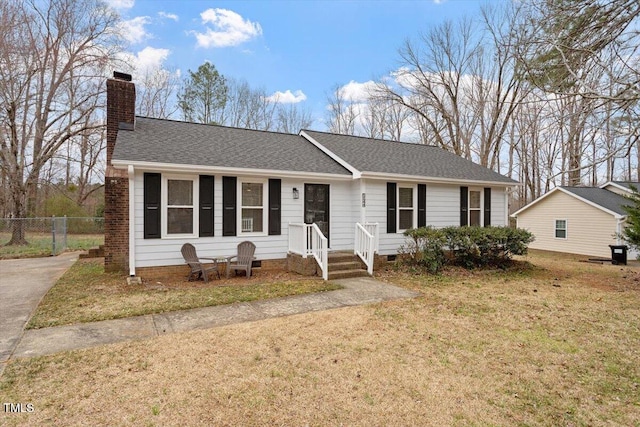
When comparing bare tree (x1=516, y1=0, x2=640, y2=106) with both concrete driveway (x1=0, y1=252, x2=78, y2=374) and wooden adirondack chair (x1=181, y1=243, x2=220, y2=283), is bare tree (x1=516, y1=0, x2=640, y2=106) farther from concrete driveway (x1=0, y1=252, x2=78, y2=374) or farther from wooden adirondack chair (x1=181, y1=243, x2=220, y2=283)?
concrete driveway (x1=0, y1=252, x2=78, y2=374)

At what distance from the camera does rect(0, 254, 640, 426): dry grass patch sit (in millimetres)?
2775

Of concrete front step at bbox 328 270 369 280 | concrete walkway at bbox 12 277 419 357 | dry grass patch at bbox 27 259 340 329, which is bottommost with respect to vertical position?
concrete walkway at bbox 12 277 419 357

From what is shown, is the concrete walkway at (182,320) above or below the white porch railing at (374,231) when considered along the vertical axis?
below

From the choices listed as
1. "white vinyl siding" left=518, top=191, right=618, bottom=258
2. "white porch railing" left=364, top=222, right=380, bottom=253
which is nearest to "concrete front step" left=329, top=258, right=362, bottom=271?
"white porch railing" left=364, top=222, right=380, bottom=253

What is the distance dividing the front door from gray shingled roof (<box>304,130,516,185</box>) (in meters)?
1.23

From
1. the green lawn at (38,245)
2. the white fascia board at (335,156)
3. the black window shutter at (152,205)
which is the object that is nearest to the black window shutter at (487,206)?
the white fascia board at (335,156)

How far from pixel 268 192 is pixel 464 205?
6.77 meters

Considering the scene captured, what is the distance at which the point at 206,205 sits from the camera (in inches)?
320

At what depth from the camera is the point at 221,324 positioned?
4848 mm

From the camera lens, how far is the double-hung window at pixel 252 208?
8.68 metres

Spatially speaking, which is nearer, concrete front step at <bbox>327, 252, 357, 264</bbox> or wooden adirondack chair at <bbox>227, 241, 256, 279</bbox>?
wooden adirondack chair at <bbox>227, 241, 256, 279</bbox>

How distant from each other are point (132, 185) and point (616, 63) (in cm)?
915

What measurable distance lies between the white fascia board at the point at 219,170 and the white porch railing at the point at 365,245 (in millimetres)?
1585

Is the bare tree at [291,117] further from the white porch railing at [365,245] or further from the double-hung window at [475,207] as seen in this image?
the white porch railing at [365,245]
